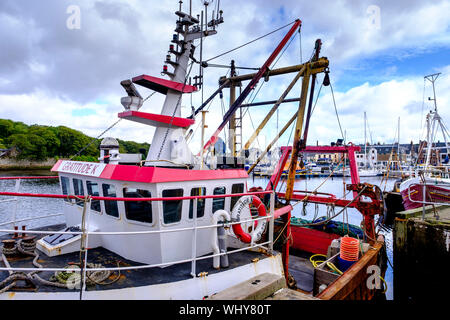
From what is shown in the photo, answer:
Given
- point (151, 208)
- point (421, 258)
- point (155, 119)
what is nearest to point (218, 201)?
point (151, 208)

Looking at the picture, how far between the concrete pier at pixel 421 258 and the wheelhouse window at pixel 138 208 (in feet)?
26.7

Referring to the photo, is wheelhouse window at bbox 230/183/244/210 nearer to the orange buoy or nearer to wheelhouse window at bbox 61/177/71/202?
the orange buoy

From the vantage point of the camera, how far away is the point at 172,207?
5617 mm

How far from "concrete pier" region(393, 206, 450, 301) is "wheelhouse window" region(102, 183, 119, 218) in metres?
8.73

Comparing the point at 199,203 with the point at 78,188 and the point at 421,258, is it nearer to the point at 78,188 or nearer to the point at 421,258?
the point at 78,188

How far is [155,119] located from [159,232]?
356 cm

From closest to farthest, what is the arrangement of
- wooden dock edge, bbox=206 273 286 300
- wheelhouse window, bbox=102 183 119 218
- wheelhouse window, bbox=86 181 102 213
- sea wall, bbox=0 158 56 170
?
wooden dock edge, bbox=206 273 286 300 → wheelhouse window, bbox=102 183 119 218 → wheelhouse window, bbox=86 181 102 213 → sea wall, bbox=0 158 56 170

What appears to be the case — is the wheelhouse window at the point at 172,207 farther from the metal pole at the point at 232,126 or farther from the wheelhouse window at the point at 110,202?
the metal pole at the point at 232,126

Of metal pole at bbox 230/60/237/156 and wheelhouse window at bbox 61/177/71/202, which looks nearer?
wheelhouse window at bbox 61/177/71/202

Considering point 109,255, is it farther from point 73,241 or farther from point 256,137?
point 256,137

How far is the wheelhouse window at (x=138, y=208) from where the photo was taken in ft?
18.1

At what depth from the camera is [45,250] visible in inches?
222

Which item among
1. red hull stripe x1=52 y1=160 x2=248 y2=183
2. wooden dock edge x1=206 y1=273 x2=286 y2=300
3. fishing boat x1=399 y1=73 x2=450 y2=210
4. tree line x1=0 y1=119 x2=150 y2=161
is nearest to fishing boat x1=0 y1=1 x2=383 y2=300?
red hull stripe x1=52 y1=160 x2=248 y2=183

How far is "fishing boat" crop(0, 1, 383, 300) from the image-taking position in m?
4.43
